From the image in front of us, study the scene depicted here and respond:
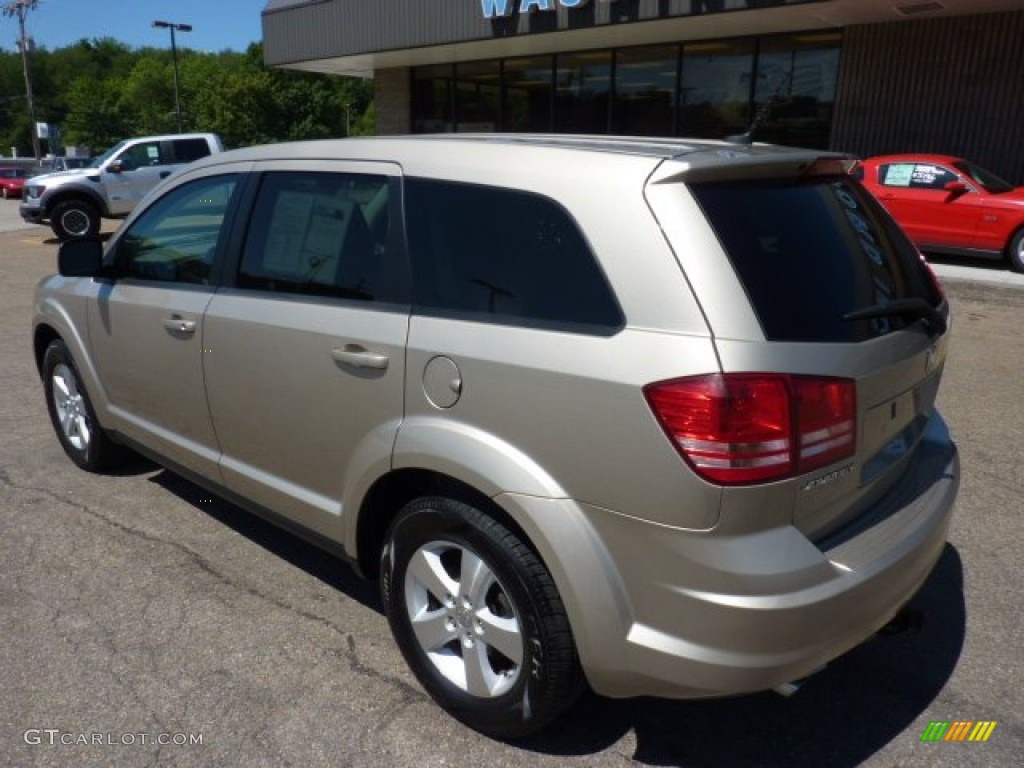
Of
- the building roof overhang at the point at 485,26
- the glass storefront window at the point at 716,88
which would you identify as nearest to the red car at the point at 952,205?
the building roof overhang at the point at 485,26

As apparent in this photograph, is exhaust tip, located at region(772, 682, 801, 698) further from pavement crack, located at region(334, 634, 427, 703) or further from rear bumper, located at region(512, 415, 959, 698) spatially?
pavement crack, located at region(334, 634, 427, 703)

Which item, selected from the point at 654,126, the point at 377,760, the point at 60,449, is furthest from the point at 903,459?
the point at 654,126

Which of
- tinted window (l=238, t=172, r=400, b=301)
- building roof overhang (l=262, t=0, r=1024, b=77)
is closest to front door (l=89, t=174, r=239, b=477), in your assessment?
tinted window (l=238, t=172, r=400, b=301)

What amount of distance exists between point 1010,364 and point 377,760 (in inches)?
247

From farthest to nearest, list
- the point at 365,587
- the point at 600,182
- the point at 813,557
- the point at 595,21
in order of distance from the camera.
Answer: the point at 595,21
the point at 365,587
the point at 600,182
the point at 813,557

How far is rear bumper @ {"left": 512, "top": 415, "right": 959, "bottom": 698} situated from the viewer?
Result: 1892 mm

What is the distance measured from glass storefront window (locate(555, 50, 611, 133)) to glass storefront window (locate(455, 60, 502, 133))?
183cm

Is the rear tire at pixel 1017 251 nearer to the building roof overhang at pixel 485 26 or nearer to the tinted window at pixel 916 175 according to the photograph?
the tinted window at pixel 916 175

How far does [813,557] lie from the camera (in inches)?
77.3

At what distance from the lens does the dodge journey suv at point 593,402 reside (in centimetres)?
191

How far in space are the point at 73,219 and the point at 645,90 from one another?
1178cm

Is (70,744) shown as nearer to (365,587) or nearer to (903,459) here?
(365,587)

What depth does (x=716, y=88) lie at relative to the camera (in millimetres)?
15789

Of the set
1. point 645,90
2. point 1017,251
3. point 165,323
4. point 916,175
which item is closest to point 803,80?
point 645,90
